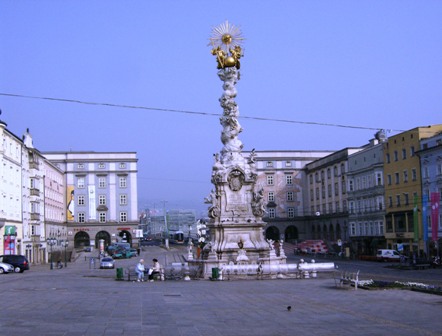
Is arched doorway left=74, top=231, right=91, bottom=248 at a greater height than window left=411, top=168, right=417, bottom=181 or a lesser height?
lesser

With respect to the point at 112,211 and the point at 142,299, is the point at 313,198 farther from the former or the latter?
the point at 142,299

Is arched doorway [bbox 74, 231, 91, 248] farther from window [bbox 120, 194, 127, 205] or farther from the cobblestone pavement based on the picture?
the cobblestone pavement

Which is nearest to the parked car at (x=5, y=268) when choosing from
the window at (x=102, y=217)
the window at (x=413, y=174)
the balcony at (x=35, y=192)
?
the balcony at (x=35, y=192)

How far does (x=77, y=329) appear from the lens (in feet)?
57.3

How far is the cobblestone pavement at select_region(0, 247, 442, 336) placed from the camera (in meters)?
17.3

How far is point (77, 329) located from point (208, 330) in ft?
11.1

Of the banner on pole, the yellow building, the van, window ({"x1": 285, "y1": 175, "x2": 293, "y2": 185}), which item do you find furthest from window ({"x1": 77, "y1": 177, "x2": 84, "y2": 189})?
the banner on pole

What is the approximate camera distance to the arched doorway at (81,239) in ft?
405

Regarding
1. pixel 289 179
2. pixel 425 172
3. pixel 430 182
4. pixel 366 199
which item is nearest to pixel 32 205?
pixel 366 199

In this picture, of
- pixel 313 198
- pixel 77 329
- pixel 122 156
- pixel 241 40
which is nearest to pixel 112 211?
pixel 122 156

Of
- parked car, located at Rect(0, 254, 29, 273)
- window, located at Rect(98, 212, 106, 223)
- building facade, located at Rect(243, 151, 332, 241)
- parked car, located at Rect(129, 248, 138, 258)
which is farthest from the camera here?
building facade, located at Rect(243, 151, 332, 241)

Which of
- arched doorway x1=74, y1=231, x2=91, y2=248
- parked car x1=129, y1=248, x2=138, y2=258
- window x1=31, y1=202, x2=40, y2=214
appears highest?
window x1=31, y1=202, x2=40, y2=214

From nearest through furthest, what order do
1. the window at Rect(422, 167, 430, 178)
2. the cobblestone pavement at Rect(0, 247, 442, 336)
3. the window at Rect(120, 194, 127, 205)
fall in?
the cobblestone pavement at Rect(0, 247, 442, 336) → the window at Rect(422, 167, 430, 178) → the window at Rect(120, 194, 127, 205)

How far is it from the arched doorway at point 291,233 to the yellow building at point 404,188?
4347 centimetres
